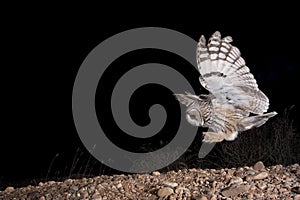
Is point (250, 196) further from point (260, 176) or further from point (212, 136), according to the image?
point (212, 136)

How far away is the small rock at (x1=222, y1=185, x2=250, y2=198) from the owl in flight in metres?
0.45

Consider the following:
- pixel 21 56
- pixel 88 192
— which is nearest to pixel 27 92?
pixel 21 56

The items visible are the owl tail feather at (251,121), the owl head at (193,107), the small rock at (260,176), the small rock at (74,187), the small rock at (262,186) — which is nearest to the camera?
the owl head at (193,107)

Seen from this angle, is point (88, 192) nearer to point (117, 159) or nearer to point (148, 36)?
point (148, 36)

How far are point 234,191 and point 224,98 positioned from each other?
2.17ft

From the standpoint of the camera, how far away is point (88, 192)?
3.08m

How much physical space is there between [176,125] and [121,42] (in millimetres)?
1552

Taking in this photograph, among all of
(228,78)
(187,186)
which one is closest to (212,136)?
(228,78)

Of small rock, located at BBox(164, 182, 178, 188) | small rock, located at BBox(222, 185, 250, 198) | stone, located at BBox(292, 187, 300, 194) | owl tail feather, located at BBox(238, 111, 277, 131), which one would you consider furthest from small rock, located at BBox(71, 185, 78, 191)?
stone, located at BBox(292, 187, 300, 194)

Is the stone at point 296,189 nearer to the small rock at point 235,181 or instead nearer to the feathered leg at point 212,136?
the small rock at point 235,181

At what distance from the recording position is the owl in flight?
7.82 ft

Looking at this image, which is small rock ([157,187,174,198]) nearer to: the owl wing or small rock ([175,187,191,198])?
small rock ([175,187,191,198])

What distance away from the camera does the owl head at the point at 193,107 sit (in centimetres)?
234

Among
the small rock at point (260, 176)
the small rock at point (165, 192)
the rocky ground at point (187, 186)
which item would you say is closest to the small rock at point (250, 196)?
the rocky ground at point (187, 186)
